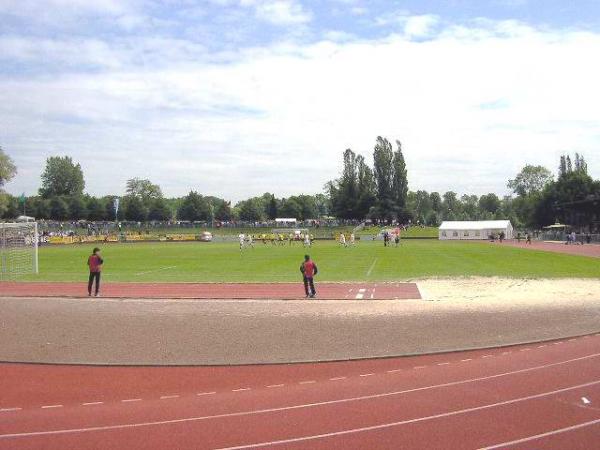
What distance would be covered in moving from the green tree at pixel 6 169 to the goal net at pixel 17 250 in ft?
119

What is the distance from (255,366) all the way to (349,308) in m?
8.16

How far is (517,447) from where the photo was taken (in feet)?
28.8

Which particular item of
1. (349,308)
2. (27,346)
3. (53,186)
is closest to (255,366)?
(27,346)

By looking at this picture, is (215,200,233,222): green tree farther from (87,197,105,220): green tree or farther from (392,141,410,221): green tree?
(392,141,410,221): green tree

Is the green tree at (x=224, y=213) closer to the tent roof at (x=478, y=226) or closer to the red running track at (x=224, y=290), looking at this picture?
the tent roof at (x=478, y=226)

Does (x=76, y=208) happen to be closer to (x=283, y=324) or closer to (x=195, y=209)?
(x=195, y=209)

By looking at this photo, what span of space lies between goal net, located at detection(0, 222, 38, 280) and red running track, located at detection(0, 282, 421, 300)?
21.3 ft

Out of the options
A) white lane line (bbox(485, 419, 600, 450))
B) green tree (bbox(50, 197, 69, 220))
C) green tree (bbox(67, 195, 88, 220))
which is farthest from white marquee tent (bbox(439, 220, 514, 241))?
white lane line (bbox(485, 419, 600, 450))

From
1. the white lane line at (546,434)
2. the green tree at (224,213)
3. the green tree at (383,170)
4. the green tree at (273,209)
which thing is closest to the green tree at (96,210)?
the green tree at (224,213)

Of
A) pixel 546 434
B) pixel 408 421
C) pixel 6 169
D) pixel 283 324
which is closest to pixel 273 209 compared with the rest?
pixel 6 169

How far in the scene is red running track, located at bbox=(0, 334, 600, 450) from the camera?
30.2ft

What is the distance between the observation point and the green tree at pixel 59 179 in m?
160

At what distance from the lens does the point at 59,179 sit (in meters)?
160

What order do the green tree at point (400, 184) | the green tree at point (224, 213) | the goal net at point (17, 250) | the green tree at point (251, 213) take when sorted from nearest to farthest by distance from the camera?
the goal net at point (17, 250)
the green tree at point (400, 184)
the green tree at point (224, 213)
the green tree at point (251, 213)
